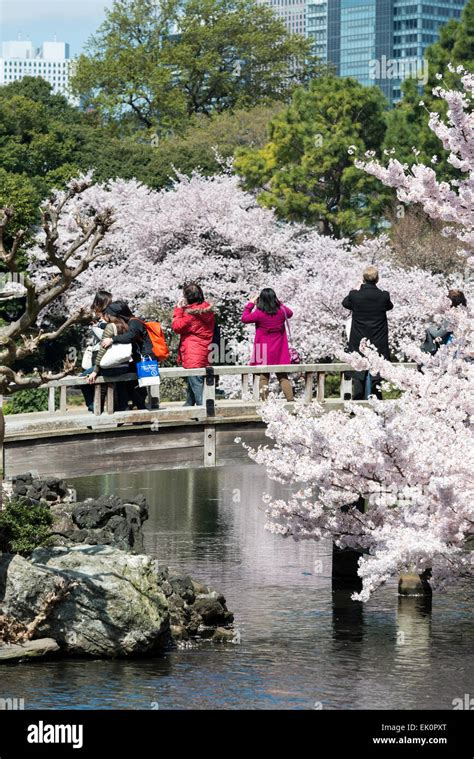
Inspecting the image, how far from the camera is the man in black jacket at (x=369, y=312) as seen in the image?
22.4m

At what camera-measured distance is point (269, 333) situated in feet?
80.0

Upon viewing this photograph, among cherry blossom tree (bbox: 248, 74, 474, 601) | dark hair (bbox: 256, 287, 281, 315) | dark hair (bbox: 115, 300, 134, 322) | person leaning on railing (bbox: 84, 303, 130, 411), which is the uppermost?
dark hair (bbox: 256, 287, 281, 315)

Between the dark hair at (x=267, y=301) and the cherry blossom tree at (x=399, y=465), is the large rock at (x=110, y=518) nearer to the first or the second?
the dark hair at (x=267, y=301)

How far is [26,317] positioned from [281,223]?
33879 mm

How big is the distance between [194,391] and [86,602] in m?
5.85

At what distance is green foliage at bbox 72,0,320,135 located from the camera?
82.1 metres

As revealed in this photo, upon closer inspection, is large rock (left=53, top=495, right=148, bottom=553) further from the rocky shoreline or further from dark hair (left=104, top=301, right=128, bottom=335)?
the rocky shoreline

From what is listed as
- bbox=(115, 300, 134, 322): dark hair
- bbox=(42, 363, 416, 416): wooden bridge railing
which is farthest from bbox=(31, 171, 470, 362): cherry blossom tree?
bbox=(115, 300, 134, 322): dark hair

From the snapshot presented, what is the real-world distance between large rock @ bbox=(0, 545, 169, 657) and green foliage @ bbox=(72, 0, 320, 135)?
60.5m

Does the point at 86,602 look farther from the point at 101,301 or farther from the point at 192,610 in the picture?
the point at 101,301

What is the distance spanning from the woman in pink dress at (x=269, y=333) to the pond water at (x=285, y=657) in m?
3.06

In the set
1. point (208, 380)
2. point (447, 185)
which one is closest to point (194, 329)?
point (208, 380)

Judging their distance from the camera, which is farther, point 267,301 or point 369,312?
point 267,301

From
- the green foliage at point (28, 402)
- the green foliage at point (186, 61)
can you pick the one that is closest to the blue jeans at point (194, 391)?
the green foliage at point (28, 402)
